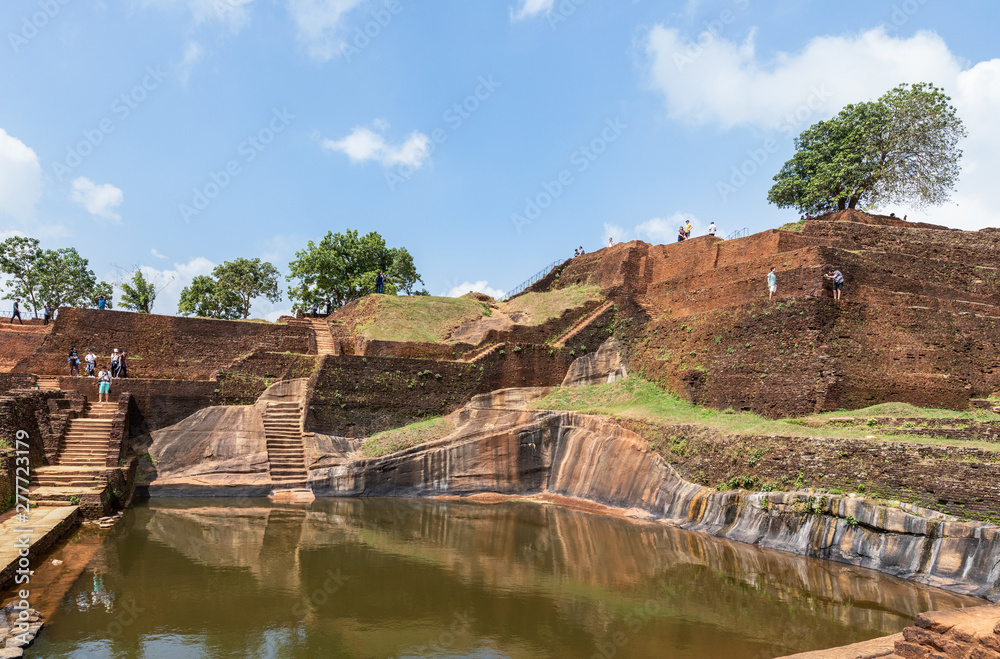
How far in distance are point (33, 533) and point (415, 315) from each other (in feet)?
52.2

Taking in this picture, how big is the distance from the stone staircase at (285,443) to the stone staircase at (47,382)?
591 cm

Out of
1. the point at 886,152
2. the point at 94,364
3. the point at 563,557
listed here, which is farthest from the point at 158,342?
the point at 886,152

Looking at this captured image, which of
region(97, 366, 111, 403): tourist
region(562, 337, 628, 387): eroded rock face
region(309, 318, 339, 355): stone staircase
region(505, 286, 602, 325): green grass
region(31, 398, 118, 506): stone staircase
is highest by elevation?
region(505, 286, 602, 325): green grass

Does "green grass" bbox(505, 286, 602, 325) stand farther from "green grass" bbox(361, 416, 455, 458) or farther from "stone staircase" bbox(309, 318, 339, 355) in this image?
"stone staircase" bbox(309, 318, 339, 355)

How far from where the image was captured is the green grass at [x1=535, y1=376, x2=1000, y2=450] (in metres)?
13.1

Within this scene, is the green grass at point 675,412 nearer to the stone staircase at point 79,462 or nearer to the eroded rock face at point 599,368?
the eroded rock face at point 599,368

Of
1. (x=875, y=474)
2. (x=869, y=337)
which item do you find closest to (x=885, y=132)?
(x=869, y=337)

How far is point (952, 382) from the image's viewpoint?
1527cm

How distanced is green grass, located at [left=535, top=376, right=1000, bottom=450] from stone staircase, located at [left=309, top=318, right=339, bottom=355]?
8151 mm

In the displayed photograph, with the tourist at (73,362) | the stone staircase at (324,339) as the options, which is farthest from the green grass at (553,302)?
the tourist at (73,362)

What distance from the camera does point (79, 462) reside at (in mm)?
15727

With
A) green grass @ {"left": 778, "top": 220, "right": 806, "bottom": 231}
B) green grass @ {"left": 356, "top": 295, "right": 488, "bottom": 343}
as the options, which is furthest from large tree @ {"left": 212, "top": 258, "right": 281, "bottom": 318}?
green grass @ {"left": 778, "top": 220, "right": 806, "bottom": 231}

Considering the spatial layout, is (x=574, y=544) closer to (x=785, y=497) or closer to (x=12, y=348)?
(x=785, y=497)

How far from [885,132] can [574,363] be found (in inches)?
667
